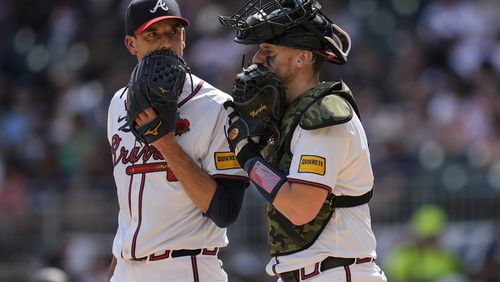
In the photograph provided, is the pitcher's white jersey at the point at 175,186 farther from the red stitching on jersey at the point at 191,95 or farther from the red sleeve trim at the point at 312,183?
the red sleeve trim at the point at 312,183

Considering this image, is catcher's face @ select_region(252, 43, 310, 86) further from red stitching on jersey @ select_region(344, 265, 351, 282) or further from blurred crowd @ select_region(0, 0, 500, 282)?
blurred crowd @ select_region(0, 0, 500, 282)

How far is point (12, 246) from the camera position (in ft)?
40.2

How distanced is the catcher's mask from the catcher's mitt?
0.34 metres

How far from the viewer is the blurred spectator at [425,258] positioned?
1002cm

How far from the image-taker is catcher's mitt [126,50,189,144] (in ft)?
16.3

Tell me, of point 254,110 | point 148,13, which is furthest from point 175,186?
point 148,13

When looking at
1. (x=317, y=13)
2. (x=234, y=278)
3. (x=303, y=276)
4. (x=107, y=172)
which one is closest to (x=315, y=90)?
(x=317, y=13)

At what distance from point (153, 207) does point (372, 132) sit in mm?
6689

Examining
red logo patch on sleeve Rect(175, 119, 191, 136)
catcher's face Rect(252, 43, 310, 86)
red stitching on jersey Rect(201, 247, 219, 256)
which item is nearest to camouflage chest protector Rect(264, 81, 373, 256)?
catcher's face Rect(252, 43, 310, 86)

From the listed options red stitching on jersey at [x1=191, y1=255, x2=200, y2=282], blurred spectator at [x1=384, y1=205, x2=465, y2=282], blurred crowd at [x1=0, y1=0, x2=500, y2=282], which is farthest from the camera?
blurred crowd at [x1=0, y1=0, x2=500, y2=282]

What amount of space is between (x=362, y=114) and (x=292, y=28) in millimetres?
7061

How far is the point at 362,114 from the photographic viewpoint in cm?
1189

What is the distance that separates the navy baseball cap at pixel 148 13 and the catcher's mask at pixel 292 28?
344mm

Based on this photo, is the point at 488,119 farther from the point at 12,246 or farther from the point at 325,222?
the point at 325,222
